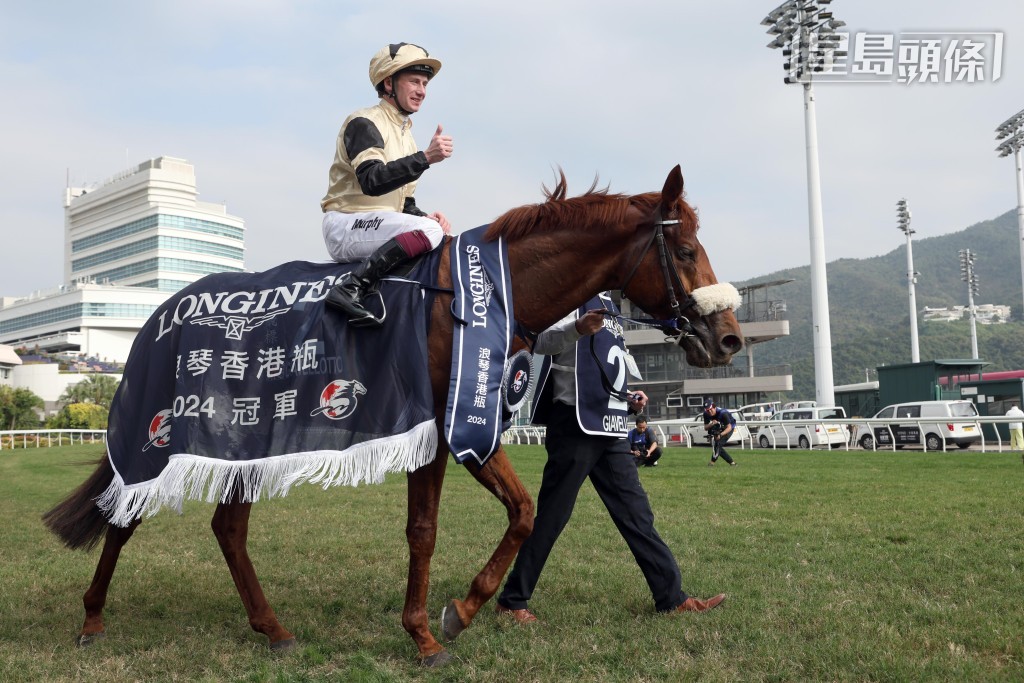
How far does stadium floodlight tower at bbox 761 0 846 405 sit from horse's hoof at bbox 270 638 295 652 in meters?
33.2

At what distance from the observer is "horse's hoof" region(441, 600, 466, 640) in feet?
14.0

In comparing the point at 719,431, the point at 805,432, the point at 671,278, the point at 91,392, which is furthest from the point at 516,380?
the point at 91,392

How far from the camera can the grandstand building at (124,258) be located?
9231 centimetres

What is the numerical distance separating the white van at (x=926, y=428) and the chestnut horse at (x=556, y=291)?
765 inches

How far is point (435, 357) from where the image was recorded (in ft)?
13.5

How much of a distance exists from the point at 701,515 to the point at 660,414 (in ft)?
141

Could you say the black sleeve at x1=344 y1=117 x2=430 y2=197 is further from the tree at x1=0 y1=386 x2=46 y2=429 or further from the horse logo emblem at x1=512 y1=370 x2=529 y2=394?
the tree at x1=0 y1=386 x2=46 y2=429

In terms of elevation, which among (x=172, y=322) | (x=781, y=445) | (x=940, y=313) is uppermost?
(x=940, y=313)

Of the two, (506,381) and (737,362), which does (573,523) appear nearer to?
(506,381)

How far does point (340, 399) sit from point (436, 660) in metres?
1.37

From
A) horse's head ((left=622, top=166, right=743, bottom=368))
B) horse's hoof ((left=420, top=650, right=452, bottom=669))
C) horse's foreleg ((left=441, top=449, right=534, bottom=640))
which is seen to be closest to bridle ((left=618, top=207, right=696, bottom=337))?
horse's head ((left=622, top=166, right=743, bottom=368))

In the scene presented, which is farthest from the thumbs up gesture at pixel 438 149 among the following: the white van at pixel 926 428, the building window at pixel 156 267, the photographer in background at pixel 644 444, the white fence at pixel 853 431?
the building window at pixel 156 267

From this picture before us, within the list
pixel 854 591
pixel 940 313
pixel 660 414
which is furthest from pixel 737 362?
pixel 940 313

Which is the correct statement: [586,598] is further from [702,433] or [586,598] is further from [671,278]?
[702,433]
